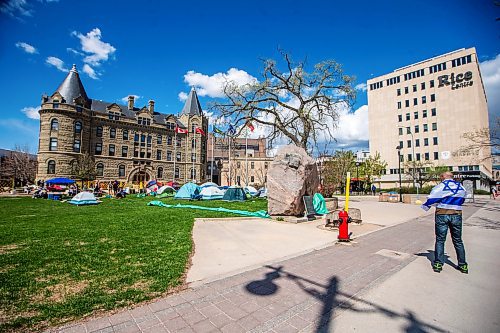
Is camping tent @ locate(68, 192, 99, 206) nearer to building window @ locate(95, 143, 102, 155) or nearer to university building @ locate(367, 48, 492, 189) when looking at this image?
building window @ locate(95, 143, 102, 155)

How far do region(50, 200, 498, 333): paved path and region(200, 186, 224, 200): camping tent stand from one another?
68.6 feet

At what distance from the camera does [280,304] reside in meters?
3.58

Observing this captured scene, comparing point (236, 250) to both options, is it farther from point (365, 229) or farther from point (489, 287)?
point (365, 229)

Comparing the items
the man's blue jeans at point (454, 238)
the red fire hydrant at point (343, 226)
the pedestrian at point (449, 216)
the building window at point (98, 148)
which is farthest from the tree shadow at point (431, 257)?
the building window at point (98, 148)

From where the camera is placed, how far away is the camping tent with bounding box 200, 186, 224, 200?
84.5ft

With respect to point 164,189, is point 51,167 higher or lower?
higher

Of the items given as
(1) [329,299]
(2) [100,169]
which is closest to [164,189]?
(2) [100,169]

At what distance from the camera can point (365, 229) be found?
9.83 m

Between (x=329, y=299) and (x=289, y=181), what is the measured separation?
8.13m

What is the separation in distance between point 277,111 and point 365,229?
37.3ft

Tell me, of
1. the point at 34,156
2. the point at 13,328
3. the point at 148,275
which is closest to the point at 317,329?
the point at 148,275

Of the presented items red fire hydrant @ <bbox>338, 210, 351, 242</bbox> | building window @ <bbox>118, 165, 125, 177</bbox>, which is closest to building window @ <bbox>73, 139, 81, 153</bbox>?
building window @ <bbox>118, 165, 125, 177</bbox>

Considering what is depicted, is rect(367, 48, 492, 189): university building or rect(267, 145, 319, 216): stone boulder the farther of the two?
rect(367, 48, 492, 189): university building

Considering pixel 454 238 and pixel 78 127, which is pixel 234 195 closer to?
pixel 454 238
